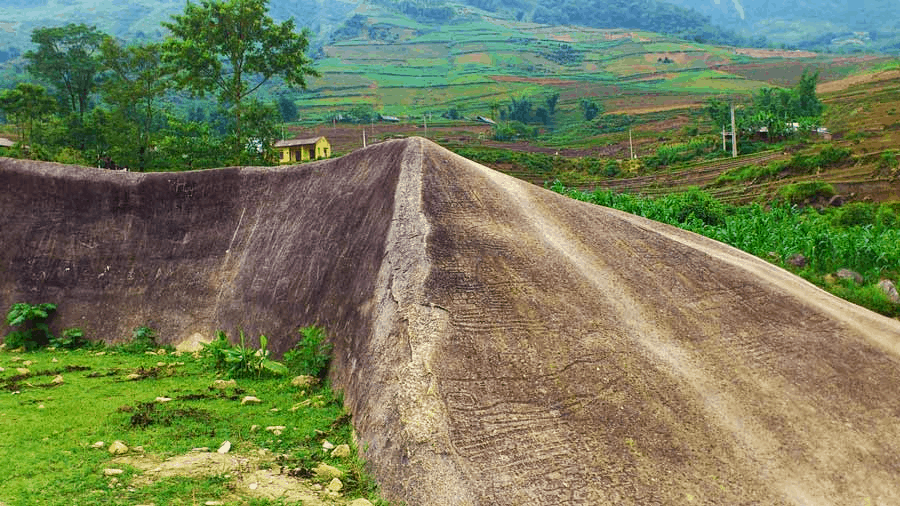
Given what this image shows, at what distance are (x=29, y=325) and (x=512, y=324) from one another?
7.79 meters

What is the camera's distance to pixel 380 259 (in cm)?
712

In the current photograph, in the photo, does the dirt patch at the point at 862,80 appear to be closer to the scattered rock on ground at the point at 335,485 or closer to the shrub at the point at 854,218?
the shrub at the point at 854,218

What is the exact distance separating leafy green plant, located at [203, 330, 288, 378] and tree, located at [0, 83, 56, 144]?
35642 mm

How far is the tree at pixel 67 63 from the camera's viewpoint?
42094mm

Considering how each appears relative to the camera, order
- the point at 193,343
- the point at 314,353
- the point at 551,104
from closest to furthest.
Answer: the point at 314,353, the point at 193,343, the point at 551,104

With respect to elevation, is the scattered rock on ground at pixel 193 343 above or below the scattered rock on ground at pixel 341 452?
below

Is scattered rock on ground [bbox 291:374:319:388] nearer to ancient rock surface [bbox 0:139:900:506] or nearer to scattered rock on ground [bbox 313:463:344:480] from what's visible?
ancient rock surface [bbox 0:139:900:506]

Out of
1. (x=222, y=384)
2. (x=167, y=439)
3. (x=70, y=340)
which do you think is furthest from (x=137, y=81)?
(x=167, y=439)

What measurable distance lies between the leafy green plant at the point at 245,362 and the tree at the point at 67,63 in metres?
39.0

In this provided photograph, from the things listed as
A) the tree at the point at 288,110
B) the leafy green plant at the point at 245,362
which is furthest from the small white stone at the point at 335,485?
the tree at the point at 288,110

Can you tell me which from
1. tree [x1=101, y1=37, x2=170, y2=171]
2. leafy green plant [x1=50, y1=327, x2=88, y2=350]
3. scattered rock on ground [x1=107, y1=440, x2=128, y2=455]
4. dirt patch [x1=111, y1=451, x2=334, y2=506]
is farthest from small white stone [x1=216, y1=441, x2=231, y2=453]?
tree [x1=101, y1=37, x2=170, y2=171]

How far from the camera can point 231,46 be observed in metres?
24.9

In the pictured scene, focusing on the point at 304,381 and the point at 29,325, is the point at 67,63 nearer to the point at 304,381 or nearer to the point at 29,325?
the point at 29,325

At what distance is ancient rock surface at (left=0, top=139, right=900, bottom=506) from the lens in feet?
17.4
